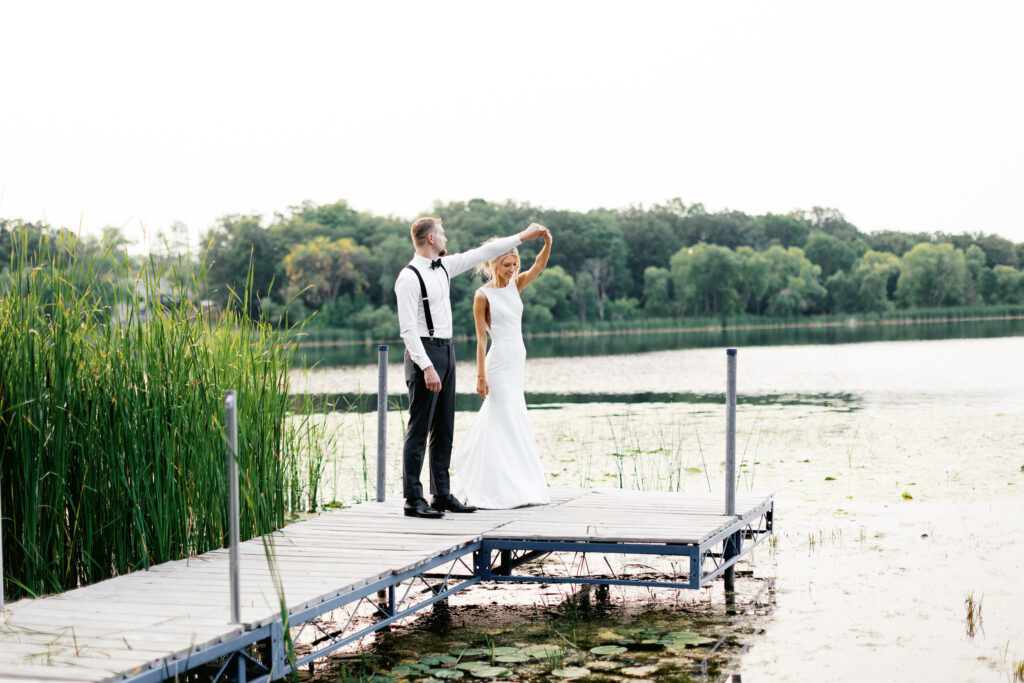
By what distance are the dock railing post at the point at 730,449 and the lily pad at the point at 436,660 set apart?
74.3 inches

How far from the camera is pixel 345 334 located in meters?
59.4

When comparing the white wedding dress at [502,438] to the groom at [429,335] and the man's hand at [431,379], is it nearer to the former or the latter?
the groom at [429,335]

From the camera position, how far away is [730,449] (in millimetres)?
5934

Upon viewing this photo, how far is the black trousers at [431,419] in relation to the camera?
570cm

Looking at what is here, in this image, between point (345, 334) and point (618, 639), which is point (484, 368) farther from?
point (345, 334)

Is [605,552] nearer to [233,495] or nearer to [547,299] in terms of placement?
[233,495]

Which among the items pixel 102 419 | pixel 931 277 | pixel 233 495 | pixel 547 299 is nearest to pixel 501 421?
pixel 102 419

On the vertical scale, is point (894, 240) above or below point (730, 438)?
above

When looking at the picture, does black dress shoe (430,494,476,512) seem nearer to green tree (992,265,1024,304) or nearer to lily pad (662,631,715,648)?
lily pad (662,631,715,648)

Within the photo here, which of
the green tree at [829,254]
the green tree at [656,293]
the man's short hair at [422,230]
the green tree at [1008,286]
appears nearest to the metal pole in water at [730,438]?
the man's short hair at [422,230]

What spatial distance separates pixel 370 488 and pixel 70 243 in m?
4.97

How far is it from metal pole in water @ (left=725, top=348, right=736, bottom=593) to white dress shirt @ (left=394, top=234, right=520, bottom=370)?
1376 mm

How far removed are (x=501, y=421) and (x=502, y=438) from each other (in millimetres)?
105

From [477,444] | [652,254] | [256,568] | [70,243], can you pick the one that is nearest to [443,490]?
[477,444]
